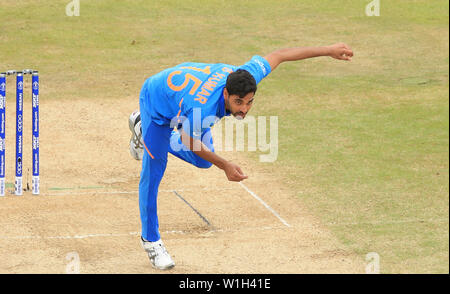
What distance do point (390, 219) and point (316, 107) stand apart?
215 inches

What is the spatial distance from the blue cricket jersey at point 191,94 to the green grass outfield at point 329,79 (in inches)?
93.1

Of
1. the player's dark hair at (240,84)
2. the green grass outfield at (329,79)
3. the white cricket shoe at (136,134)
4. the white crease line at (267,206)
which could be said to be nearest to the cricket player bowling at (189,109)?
the player's dark hair at (240,84)

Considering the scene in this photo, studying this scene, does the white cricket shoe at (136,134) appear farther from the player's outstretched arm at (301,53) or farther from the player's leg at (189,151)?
the player's outstretched arm at (301,53)

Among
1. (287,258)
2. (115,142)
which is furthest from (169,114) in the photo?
(115,142)

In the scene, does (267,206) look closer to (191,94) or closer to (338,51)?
(338,51)

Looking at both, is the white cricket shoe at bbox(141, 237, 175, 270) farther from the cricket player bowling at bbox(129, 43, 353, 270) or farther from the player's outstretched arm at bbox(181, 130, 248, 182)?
the player's outstretched arm at bbox(181, 130, 248, 182)

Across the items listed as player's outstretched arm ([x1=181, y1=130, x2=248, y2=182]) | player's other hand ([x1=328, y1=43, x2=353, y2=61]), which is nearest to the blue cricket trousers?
player's outstretched arm ([x1=181, y1=130, x2=248, y2=182])

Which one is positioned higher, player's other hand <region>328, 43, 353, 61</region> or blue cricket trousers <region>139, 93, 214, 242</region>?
player's other hand <region>328, 43, 353, 61</region>

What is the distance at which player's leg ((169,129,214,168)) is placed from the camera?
808 cm

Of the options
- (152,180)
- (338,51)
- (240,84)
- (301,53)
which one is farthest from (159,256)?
(338,51)

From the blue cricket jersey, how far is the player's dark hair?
15 cm

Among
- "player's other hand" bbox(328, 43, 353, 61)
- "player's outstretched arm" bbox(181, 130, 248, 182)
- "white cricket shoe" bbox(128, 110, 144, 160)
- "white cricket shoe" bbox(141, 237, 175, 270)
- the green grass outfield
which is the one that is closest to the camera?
"player's outstretched arm" bbox(181, 130, 248, 182)

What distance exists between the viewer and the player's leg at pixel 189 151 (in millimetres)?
8078

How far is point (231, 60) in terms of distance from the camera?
17.7 metres
